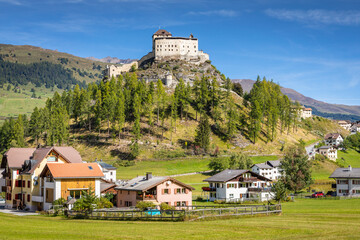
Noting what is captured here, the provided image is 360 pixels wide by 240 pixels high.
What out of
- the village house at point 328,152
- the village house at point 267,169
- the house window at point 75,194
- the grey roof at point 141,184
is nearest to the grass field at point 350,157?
the village house at point 328,152

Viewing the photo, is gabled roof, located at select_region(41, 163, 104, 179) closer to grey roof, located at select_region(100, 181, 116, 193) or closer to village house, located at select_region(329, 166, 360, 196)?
grey roof, located at select_region(100, 181, 116, 193)

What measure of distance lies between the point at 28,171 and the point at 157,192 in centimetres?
2383

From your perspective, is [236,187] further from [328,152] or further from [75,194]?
[328,152]

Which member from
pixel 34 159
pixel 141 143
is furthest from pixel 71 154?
pixel 141 143

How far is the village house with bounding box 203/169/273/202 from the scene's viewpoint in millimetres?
87938

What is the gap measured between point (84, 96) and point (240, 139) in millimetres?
57197

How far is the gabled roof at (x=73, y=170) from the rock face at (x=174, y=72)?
113024 millimetres

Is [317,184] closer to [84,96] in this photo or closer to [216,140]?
[216,140]

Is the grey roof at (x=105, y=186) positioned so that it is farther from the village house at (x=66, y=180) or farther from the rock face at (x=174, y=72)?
the rock face at (x=174, y=72)

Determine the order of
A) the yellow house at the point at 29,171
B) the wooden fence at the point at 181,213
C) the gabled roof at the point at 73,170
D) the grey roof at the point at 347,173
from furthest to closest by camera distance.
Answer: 1. the grey roof at the point at 347,173
2. the yellow house at the point at 29,171
3. the gabled roof at the point at 73,170
4. the wooden fence at the point at 181,213

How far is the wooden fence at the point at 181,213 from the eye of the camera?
43.0 metres

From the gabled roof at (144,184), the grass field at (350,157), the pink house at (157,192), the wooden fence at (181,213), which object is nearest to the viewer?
the wooden fence at (181,213)

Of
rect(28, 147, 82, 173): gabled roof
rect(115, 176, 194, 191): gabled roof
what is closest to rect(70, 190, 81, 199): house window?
rect(115, 176, 194, 191): gabled roof

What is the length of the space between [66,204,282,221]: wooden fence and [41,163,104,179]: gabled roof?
49.5 feet
